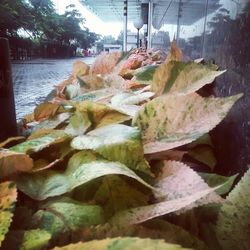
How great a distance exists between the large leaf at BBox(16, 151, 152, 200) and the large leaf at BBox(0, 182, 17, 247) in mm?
40

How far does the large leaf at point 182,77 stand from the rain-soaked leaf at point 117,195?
21 centimetres

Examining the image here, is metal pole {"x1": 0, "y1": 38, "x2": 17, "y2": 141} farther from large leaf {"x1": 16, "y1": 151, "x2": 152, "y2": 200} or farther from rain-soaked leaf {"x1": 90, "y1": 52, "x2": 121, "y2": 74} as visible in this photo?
rain-soaked leaf {"x1": 90, "y1": 52, "x2": 121, "y2": 74}

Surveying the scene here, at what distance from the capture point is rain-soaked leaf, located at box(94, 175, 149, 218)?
39 cm

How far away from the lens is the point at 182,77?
23.9 inches

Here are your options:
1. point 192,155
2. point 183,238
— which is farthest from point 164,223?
point 192,155

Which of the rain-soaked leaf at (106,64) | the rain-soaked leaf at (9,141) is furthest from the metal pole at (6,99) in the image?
the rain-soaked leaf at (106,64)

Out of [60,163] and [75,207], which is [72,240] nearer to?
[75,207]

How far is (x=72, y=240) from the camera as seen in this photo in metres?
0.32

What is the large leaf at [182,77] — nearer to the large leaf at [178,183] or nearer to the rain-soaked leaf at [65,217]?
the large leaf at [178,183]

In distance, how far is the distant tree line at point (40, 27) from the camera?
18.0m

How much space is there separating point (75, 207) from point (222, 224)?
0.51 ft

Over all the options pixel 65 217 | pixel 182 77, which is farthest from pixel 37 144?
pixel 182 77

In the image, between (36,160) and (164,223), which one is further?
(36,160)

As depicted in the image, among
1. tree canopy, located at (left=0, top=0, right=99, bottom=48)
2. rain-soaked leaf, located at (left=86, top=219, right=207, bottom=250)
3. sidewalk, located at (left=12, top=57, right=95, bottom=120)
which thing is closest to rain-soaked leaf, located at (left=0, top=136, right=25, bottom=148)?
rain-soaked leaf, located at (left=86, top=219, right=207, bottom=250)
